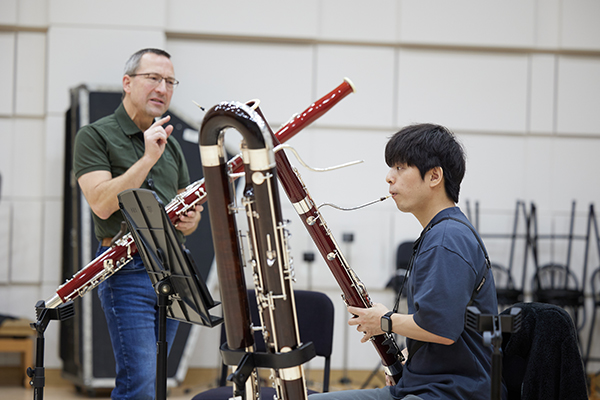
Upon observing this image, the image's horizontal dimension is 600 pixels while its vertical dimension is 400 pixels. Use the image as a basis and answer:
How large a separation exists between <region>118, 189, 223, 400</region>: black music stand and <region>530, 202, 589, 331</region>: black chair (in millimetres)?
3100

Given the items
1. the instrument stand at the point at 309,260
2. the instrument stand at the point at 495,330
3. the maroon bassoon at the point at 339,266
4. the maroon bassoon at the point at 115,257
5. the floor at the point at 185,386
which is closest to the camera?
the instrument stand at the point at 495,330

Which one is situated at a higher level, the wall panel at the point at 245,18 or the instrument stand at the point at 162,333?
the wall panel at the point at 245,18

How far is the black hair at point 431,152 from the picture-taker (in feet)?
5.02

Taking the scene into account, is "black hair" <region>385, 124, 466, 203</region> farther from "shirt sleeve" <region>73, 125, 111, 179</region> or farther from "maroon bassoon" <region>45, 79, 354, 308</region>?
"shirt sleeve" <region>73, 125, 111, 179</region>

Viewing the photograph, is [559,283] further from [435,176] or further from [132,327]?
[132,327]

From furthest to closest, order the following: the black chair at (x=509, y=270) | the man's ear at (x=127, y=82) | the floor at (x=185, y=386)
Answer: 1. the black chair at (x=509, y=270)
2. the floor at (x=185, y=386)
3. the man's ear at (x=127, y=82)

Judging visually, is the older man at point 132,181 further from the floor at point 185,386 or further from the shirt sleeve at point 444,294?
the floor at point 185,386

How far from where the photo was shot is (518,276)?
411cm

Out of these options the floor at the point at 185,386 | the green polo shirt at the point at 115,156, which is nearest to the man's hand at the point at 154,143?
the green polo shirt at the point at 115,156

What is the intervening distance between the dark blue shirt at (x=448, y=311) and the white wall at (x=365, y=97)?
258 centimetres

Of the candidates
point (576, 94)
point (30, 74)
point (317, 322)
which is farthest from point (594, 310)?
point (30, 74)

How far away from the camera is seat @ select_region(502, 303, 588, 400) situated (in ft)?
4.75

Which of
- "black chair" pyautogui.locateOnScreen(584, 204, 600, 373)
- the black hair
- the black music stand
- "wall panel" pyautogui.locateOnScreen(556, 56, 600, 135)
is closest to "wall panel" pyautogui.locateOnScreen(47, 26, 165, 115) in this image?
the black music stand

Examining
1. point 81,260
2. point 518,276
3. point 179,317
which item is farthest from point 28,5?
point 518,276
